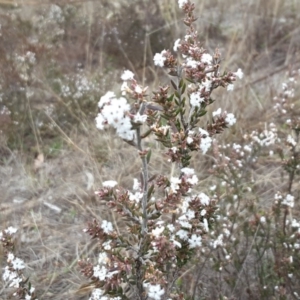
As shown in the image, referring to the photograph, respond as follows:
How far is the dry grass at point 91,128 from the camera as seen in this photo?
9.64 feet

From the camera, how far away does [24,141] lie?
151 inches

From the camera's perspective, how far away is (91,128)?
3.83 m

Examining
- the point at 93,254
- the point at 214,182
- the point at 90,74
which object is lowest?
the point at 93,254

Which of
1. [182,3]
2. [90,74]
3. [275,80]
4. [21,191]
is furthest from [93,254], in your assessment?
[275,80]

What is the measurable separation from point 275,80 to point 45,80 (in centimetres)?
201

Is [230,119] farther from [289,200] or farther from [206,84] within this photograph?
[289,200]

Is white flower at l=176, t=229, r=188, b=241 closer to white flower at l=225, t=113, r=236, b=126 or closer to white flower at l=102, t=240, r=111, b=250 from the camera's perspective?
white flower at l=102, t=240, r=111, b=250

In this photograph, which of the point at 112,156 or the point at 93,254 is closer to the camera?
the point at 93,254

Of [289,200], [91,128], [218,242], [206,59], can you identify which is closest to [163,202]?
[206,59]

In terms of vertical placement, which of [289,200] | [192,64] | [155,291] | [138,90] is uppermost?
[192,64]

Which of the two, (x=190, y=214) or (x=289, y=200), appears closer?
(x=190, y=214)

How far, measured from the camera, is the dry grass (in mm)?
2939

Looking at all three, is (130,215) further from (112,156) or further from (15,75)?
(15,75)

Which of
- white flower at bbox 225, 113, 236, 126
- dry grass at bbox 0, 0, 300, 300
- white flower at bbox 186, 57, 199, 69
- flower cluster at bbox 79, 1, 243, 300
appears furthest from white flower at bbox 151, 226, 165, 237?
dry grass at bbox 0, 0, 300, 300
